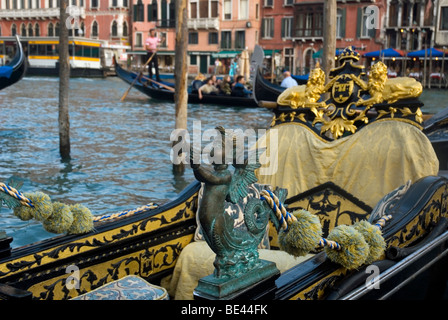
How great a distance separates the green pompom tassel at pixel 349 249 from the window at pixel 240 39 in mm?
26911

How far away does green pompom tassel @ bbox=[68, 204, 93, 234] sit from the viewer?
1900 mm

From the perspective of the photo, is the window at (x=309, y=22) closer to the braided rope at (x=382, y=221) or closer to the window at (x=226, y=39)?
the window at (x=226, y=39)

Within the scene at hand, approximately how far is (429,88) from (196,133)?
14.5 m

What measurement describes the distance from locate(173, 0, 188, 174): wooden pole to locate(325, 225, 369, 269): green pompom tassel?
14.7 feet

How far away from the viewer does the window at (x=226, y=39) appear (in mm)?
28438

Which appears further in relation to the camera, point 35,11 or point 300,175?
point 35,11

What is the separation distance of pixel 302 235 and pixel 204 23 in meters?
28.9

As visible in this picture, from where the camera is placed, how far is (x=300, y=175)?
2686mm

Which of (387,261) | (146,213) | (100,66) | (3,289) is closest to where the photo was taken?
(3,289)

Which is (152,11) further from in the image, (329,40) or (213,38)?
(329,40)

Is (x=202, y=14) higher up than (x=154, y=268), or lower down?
higher up

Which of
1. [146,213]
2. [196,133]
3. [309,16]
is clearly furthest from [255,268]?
[309,16]

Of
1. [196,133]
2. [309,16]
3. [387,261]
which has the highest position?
[309,16]

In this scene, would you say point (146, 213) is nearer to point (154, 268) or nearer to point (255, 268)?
point (154, 268)
